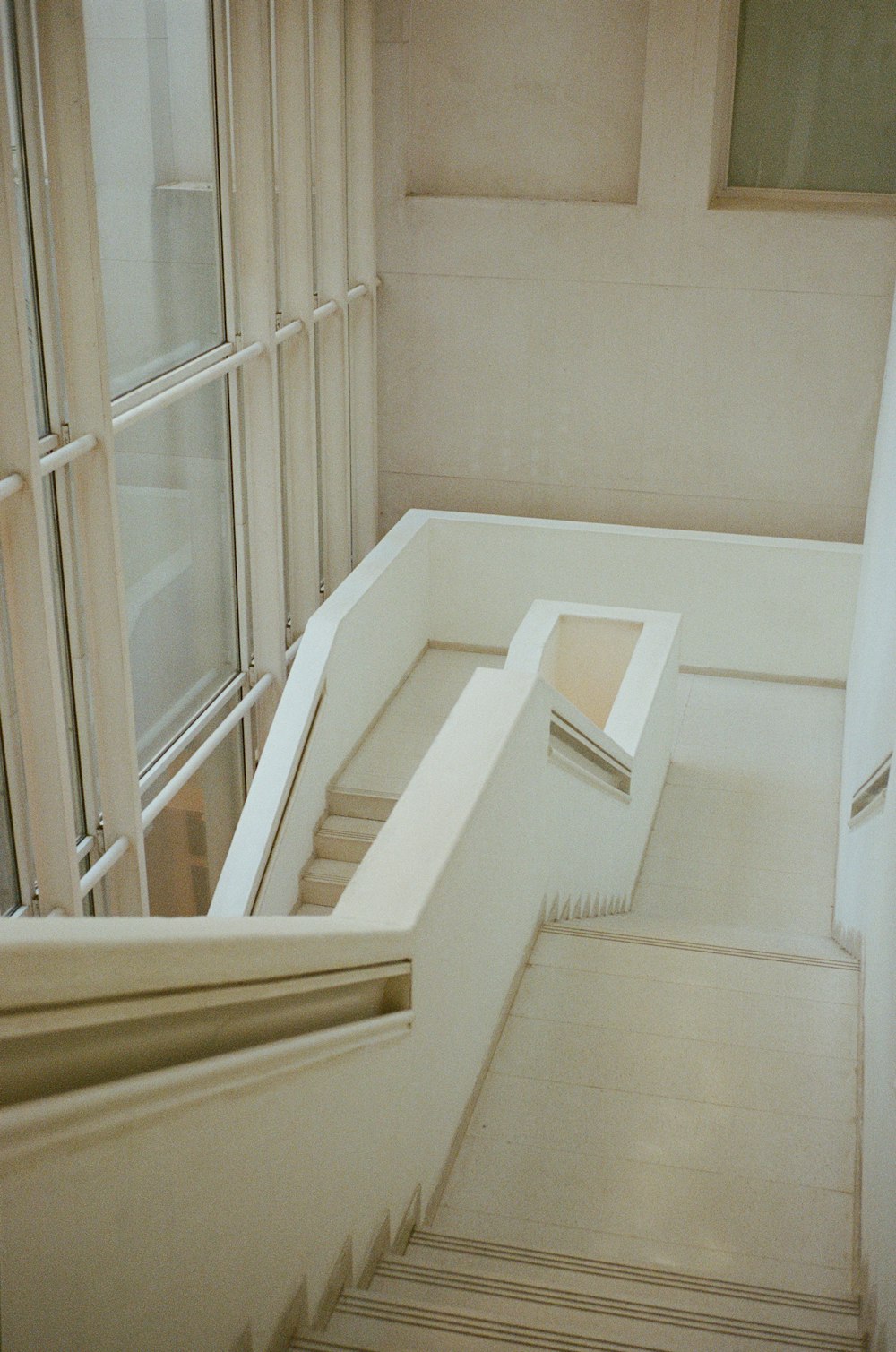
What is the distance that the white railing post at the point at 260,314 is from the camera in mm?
8609

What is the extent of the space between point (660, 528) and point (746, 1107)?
741 centimetres

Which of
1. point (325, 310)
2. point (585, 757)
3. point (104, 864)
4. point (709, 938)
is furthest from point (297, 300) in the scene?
point (709, 938)

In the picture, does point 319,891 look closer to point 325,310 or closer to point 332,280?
point 325,310

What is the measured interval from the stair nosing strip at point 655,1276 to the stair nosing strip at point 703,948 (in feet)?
6.64

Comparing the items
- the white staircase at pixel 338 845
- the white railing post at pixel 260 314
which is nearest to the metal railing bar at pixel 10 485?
the white railing post at pixel 260 314

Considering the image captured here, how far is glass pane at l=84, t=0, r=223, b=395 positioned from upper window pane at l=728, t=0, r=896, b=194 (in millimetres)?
4680

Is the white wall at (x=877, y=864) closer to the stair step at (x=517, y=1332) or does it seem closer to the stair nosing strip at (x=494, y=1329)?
the stair step at (x=517, y=1332)

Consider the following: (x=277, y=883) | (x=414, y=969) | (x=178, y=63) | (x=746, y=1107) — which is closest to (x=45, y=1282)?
(x=414, y=969)

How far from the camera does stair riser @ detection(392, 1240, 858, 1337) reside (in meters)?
3.57

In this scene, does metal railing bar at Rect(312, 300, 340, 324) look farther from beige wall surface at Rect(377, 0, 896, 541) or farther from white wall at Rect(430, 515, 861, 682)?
white wall at Rect(430, 515, 861, 682)

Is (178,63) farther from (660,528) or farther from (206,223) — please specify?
(660,528)

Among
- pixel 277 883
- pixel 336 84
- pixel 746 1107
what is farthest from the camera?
pixel 336 84

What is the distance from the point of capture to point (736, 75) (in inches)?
417

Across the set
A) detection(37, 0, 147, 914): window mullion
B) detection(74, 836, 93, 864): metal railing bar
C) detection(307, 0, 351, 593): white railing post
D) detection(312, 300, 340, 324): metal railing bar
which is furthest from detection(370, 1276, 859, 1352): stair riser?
detection(307, 0, 351, 593): white railing post
